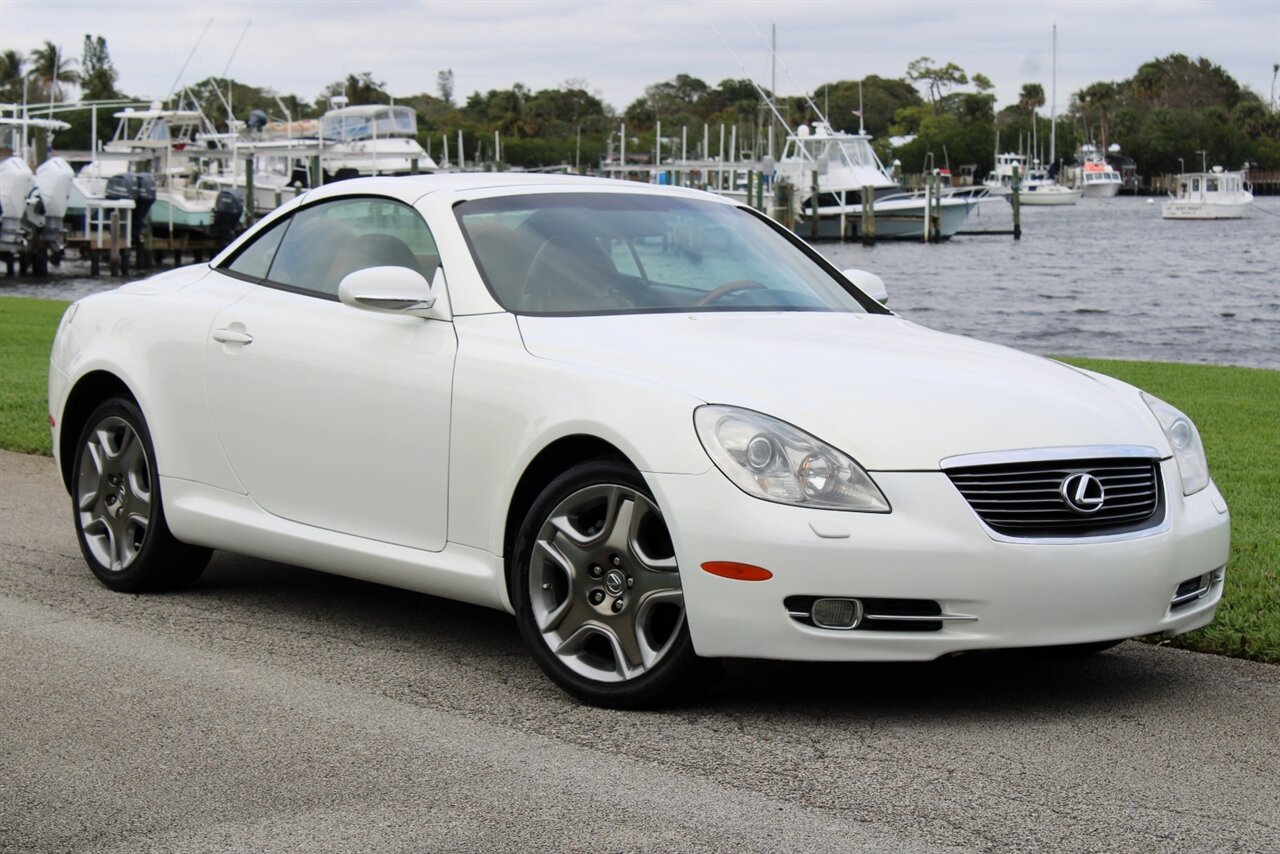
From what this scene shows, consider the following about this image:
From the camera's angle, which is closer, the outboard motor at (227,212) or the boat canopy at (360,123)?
the outboard motor at (227,212)

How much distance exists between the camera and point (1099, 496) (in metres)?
4.69

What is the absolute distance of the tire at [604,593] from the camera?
15.8 feet

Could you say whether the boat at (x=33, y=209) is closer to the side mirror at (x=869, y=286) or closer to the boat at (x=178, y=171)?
the boat at (x=178, y=171)

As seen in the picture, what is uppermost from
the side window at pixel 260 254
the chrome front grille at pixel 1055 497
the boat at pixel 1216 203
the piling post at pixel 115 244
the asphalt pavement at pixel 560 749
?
the boat at pixel 1216 203

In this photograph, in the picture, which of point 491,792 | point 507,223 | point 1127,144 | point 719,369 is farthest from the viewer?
point 1127,144

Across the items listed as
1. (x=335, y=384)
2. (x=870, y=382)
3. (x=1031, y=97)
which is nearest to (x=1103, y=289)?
(x=335, y=384)

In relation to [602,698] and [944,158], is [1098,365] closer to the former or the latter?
[602,698]

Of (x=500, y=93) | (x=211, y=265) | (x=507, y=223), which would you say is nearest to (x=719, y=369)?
(x=507, y=223)

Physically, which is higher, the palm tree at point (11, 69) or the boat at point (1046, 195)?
the palm tree at point (11, 69)

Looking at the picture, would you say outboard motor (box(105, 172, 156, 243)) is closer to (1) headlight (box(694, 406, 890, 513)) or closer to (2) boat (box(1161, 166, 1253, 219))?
(1) headlight (box(694, 406, 890, 513))

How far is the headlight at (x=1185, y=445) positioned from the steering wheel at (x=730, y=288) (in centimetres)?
136

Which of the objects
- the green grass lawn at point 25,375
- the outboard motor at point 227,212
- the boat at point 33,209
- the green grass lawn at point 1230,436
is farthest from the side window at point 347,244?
the outboard motor at point 227,212

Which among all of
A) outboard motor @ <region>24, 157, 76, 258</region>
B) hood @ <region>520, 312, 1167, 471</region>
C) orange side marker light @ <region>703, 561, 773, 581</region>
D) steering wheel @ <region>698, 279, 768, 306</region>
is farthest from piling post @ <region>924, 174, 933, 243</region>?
orange side marker light @ <region>703, 561, 773, 581</region>

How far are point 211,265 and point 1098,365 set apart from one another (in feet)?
35.3
